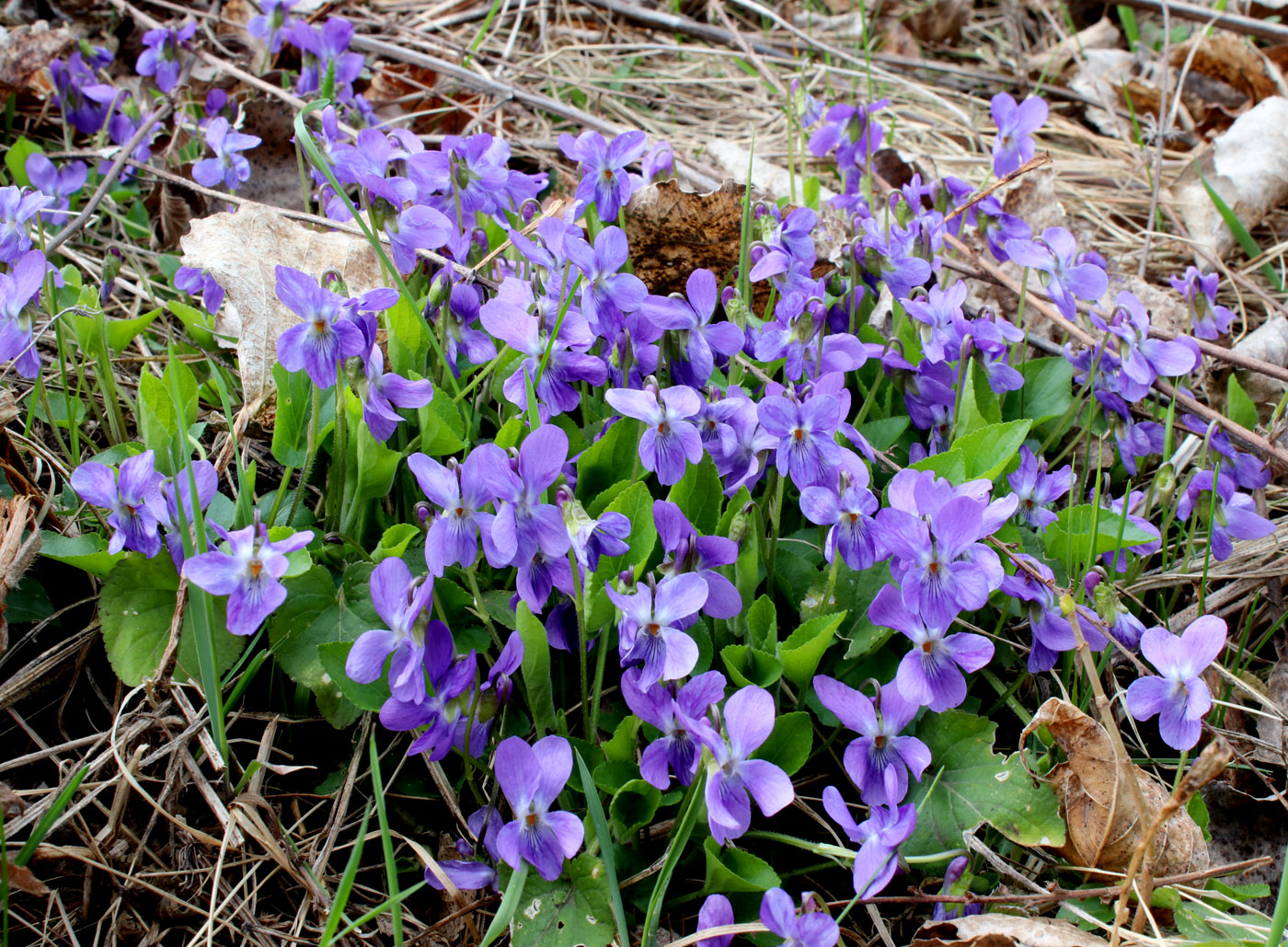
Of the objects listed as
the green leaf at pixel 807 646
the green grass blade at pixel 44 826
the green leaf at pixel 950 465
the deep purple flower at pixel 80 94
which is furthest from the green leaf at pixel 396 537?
the deep purple flower at pixel 80 94

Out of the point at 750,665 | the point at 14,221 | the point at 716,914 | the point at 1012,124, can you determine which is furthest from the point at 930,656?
the point at 14,221

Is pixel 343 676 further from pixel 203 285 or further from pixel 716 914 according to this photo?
pixel 203 285

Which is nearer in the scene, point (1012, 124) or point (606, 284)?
point (606, 284)

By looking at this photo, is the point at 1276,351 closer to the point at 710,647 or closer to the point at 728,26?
the point at 710,647

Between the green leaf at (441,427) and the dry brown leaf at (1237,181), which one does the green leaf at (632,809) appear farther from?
the dry brown leaf at (1237,181)

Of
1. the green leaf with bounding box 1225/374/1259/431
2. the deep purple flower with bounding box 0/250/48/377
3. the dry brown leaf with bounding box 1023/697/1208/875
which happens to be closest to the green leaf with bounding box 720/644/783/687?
the dry brown leaf with bounding box 1023/697/1208/875

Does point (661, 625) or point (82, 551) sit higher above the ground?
point (661, 625)

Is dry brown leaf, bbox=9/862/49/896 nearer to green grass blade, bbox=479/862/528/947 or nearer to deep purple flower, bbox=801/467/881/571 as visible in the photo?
green grass blade, bbox=479/862/528/947
